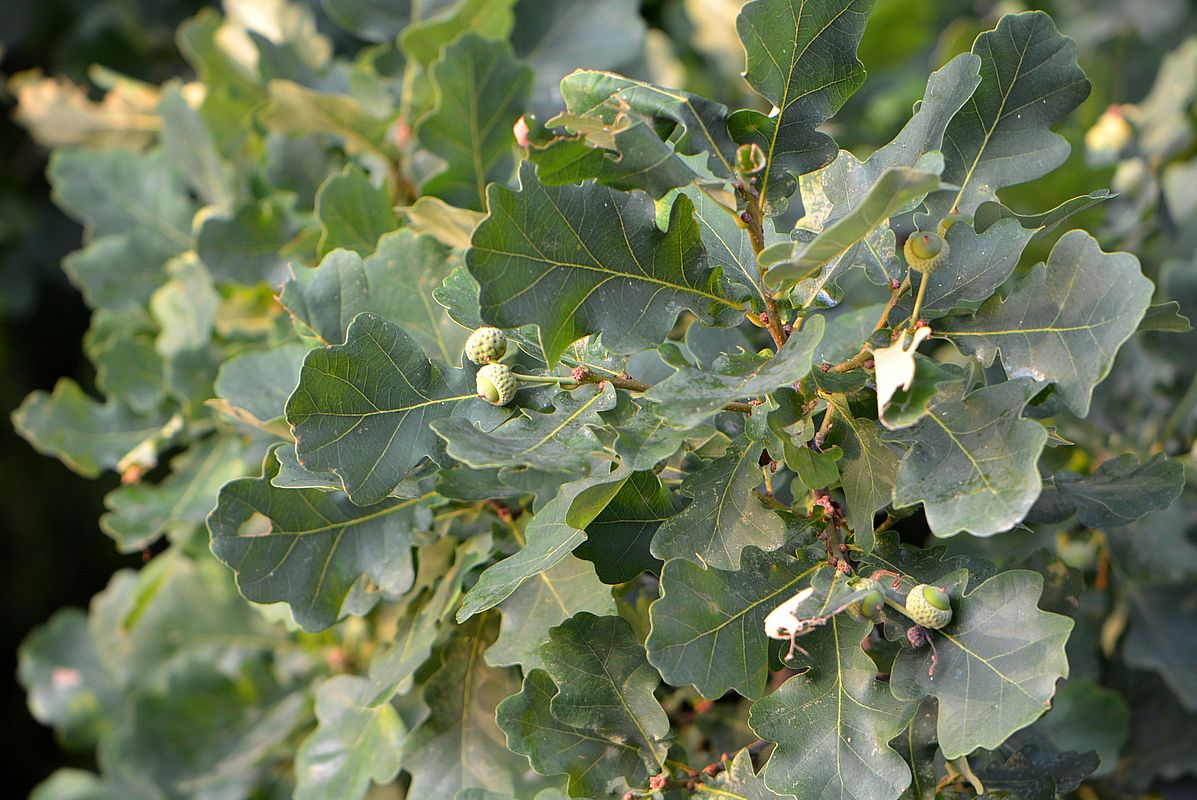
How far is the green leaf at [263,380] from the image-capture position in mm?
896

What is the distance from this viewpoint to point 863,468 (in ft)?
2.31

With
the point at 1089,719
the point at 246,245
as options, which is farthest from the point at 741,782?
the point at 246,245

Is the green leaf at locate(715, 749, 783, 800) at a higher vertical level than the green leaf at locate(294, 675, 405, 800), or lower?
higher

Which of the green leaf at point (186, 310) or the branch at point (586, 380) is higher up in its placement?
the branch at point (586, 380)

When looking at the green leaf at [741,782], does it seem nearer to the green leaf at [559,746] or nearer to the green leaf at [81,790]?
the green leaf at [559,746]

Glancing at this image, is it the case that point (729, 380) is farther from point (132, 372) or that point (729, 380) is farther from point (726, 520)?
point (132, 372)

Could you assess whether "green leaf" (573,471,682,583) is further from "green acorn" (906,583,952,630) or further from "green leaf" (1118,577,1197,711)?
"green leaf" (1118,577,1197,711)

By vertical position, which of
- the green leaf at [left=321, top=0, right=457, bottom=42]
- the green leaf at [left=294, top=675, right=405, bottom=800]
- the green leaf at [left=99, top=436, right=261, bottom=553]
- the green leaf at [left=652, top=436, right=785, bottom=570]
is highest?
the green leaf at [left=321, top=0, right=457, bottom=42]

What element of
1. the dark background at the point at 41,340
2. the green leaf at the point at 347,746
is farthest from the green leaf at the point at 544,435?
the dark background at the point at 41,340

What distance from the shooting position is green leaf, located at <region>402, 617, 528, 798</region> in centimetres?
88

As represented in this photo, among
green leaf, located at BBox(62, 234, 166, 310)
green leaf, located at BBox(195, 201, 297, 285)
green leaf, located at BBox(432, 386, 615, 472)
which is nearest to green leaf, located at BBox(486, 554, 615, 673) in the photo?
green leaf, located at BBox(432, 386, 615, 472)

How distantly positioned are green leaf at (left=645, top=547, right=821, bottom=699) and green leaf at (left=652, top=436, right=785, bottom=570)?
1 centimetres

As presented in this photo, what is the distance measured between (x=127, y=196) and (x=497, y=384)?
87 cm

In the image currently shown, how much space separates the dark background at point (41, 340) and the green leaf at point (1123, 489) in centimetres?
183
